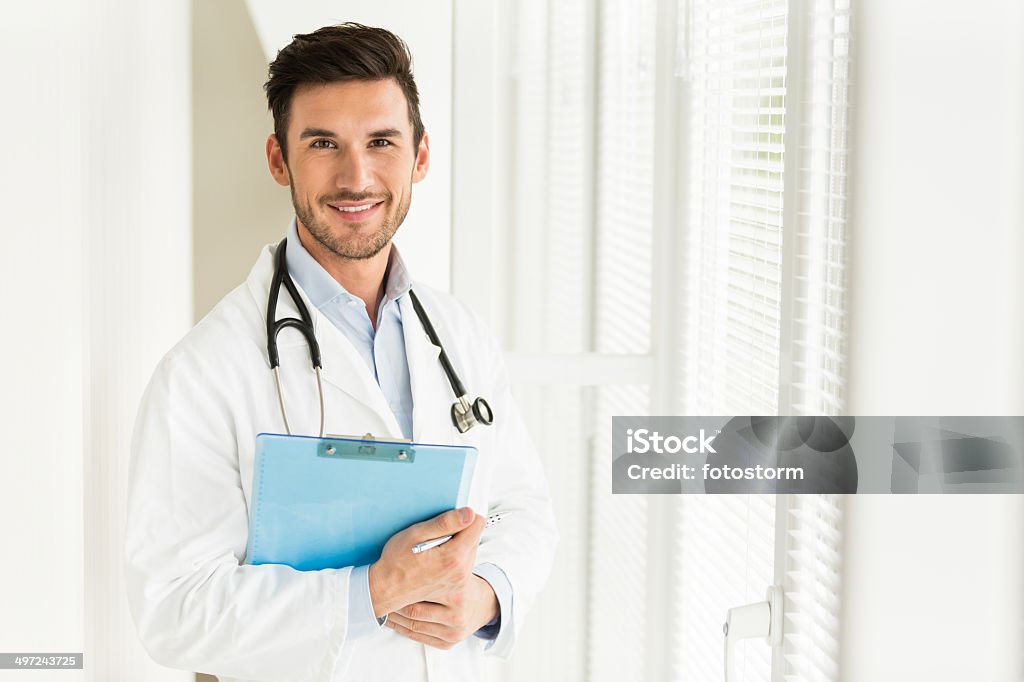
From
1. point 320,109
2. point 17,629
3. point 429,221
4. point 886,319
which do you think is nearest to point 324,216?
point 320,109

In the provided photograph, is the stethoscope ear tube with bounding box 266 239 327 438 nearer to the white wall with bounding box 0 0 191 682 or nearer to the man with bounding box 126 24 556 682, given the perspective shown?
the man with bounding box 126 24 556 682

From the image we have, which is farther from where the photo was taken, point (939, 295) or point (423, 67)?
point (423, 67)

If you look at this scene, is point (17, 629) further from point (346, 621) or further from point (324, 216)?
point (324, 216)

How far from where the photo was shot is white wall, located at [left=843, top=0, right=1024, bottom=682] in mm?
907

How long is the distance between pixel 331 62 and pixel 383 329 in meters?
0.30

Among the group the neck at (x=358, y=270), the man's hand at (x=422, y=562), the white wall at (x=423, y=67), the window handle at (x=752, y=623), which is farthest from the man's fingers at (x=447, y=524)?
the white wall at (x=423, y=67)

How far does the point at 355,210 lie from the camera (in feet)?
3.47

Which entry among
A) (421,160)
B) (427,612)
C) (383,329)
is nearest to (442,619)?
(427,612)

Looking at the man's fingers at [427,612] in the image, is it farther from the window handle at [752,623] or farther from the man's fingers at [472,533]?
the window handle at [752,623]

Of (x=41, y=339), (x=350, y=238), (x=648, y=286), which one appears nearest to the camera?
(x=41, y=339)

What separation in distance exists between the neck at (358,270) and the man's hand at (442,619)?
1.06 ft

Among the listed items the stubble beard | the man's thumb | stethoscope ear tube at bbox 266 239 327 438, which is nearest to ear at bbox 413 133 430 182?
the stubble beard

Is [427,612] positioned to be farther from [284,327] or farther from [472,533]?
[284,327]

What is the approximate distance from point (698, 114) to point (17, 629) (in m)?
1.13
